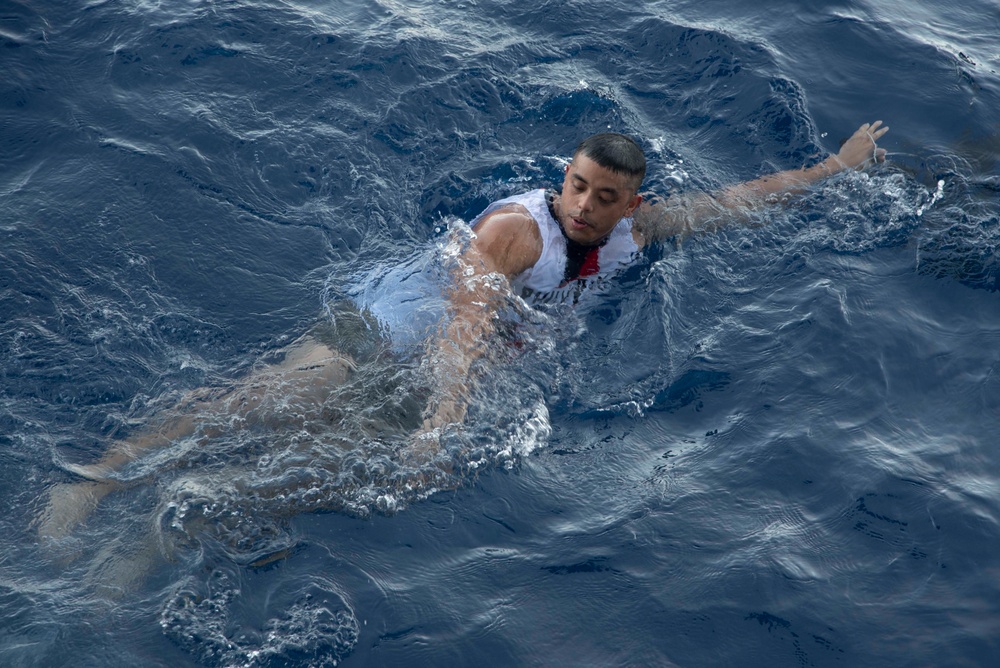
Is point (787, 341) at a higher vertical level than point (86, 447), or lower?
higher

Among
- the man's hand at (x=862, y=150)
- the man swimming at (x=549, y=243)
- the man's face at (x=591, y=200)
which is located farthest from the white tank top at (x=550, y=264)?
the man's hand at (x=862, y=150)

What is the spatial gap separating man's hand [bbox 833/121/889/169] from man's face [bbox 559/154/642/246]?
2284 mm

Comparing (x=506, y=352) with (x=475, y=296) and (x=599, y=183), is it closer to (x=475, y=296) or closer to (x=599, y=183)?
(x=475, y=296)

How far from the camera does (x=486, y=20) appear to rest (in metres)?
8.82

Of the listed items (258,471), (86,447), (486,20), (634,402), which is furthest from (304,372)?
(486,20)

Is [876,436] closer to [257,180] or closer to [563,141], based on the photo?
[563,141]

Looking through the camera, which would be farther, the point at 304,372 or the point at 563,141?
the point at 563,141

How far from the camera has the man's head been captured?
5953 mm

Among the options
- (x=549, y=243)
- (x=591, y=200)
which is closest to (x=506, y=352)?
(x=549, y=243)

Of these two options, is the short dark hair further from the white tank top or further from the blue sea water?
the blue sea water

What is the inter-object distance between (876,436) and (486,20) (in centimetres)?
561

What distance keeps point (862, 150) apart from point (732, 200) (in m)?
1.38

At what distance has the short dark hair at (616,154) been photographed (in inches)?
234

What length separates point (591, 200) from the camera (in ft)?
19.7
